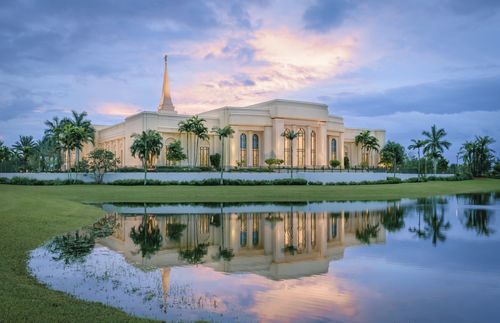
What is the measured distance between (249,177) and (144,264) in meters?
43.3

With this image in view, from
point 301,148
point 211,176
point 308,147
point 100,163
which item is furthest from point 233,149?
point 100,163

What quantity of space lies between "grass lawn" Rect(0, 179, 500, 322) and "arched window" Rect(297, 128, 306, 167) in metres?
18.6

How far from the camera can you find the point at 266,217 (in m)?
27.5

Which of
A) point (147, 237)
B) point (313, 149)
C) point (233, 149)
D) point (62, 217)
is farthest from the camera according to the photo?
point (313, 149)

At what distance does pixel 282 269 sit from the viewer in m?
14.0

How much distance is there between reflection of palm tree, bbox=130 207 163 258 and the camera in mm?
16859

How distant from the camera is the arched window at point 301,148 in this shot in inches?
2803

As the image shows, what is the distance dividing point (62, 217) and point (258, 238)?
11.5 metres

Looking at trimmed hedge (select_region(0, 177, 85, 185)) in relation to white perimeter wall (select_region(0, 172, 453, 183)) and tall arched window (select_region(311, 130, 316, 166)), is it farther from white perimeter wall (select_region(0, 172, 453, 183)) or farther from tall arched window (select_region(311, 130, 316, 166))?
tall arched window (select_region(311, 130, 316, 166))

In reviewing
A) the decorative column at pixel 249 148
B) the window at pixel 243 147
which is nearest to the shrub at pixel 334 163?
the decorative column at pixel 249 148

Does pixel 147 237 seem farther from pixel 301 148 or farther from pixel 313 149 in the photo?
pixel 313 149

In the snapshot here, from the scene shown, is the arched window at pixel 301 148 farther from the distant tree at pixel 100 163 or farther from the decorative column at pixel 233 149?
the distant tree at pixel 100 163

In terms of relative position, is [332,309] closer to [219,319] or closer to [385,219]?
[219,319]

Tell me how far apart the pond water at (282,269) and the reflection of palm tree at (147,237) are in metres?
0.05
